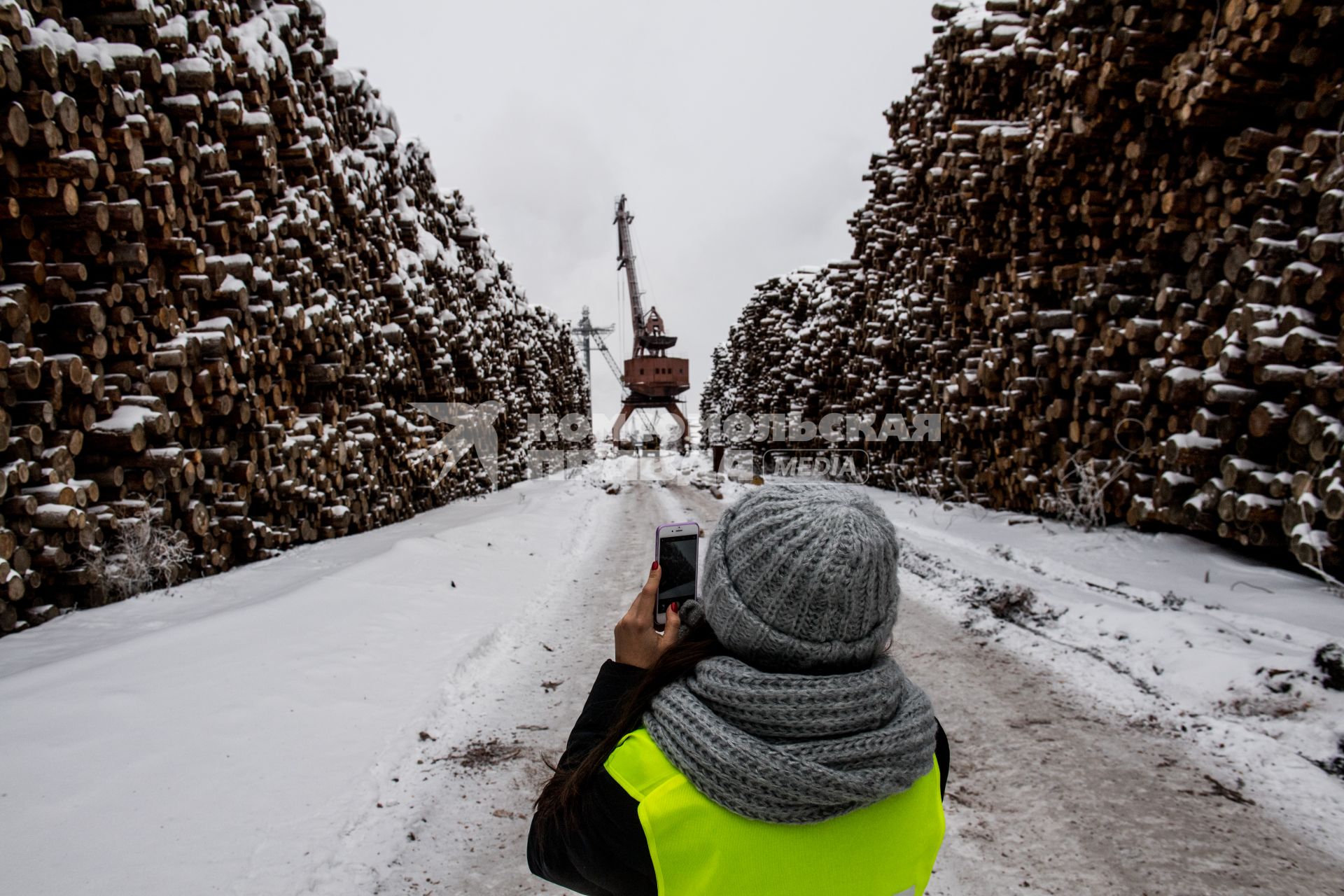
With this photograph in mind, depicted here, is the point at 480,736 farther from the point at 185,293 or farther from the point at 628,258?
the point at 628,258

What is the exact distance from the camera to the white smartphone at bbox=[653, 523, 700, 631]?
1.62m

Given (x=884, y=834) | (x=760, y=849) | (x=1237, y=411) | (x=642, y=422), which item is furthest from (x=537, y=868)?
(x=642, y=422)

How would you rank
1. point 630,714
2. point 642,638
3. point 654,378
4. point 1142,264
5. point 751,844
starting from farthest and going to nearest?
point 654,378, point 1142,264, point 642,638, point 630,714, point 751,844

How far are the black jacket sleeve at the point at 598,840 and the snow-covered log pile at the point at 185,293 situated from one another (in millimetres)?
4431

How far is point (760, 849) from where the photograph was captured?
1.03 m

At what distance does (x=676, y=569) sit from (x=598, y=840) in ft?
2.29

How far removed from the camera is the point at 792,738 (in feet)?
3.54

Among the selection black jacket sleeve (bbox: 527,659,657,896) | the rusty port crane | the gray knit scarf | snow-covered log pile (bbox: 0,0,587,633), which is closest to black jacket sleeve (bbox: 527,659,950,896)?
black jacket sleeve (bbox: 527,659,657,896)

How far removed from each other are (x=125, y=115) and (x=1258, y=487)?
28.7 ft

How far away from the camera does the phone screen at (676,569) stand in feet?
5.40

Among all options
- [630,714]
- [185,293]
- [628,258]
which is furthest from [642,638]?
[628,258]

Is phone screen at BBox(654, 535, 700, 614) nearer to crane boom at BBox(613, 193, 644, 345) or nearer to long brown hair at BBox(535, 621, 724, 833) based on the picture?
long brown hair at BBox(535, 621, 724, 833)

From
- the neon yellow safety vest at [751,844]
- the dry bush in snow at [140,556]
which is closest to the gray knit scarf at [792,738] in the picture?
the neon yellow safety vest at [751,844]

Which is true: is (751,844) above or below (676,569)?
below
